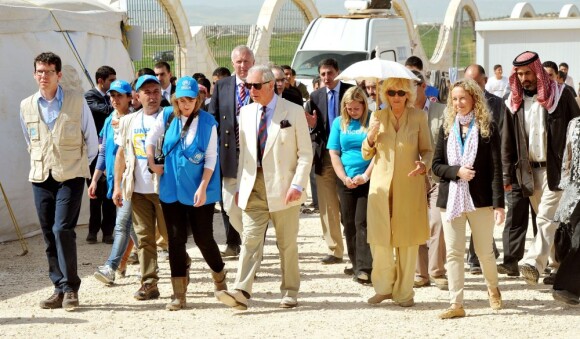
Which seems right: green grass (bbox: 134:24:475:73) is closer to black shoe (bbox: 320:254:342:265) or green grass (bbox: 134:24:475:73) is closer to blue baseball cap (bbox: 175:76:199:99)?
black shoe (bbox: 320:254:342:265)

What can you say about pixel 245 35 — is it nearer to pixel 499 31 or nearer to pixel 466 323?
pixel 499 31

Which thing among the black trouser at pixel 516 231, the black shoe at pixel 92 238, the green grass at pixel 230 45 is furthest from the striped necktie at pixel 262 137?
the green grass at pixel 230 45

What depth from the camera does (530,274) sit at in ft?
29.7

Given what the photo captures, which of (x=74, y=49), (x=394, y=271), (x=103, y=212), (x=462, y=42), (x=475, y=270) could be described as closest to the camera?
(x=394, y=271)

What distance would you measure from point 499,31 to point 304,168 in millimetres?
15349

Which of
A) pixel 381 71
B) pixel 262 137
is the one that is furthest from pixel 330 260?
pixel 381 71

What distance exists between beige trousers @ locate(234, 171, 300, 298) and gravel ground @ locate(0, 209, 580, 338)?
245 mm

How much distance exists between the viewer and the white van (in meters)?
22.3

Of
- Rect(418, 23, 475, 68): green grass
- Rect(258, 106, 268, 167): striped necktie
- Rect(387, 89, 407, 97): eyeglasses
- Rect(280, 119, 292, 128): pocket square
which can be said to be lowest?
Rect(258, 106, 268, 167): striped necktie

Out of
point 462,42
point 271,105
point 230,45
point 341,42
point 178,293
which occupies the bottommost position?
point 178,293

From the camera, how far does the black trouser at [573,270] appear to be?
A: 8.16 metres

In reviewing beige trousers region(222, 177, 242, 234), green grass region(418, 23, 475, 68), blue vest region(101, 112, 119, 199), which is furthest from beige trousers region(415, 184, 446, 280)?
green grass region(418, 23, 475, 68)

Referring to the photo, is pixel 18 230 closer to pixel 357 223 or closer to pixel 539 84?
pixel 357 223

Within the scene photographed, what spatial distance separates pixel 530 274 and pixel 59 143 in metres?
4.04
